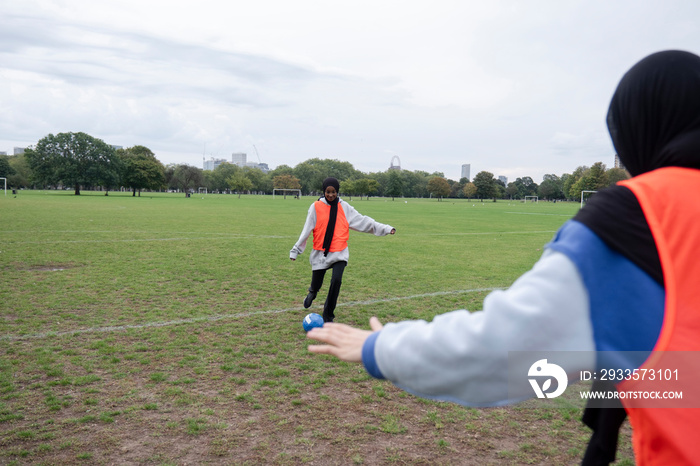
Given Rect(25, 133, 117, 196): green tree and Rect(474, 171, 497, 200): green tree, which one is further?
Rect(474, 171, 497, 200): green tree

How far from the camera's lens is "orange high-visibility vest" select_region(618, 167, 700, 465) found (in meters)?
1.04

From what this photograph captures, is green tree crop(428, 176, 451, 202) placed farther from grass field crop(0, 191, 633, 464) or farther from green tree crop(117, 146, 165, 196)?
grass field crop(0, 191, 633, 464)

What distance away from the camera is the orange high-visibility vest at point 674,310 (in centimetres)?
104

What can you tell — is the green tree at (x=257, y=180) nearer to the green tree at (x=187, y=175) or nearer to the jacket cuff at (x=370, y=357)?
the green tree at (x=187, y=175)

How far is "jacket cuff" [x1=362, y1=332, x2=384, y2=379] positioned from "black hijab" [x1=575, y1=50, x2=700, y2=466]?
599mm

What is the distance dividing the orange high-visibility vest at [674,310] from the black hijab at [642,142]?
0.03 meters

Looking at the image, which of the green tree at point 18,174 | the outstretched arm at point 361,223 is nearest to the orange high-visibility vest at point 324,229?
the outstretched arm at point 361,223

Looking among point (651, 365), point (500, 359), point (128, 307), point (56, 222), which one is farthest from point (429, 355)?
point (56, 222)

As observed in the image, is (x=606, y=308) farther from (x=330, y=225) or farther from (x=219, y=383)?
(x=330, y=225)

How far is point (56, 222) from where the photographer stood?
24.8 m

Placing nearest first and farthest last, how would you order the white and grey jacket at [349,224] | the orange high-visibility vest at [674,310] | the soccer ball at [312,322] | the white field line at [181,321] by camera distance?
1. the orange high-visibility vest at [674,310]
2. the white field line at [181,321]
3. the soccer ball at [312,322]
4. the white and grey jacket at [349,224]

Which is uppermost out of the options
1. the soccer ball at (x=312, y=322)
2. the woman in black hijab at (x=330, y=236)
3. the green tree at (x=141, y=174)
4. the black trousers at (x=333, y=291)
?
the green tree at (x=141, y=174)

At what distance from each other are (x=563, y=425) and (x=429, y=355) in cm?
424

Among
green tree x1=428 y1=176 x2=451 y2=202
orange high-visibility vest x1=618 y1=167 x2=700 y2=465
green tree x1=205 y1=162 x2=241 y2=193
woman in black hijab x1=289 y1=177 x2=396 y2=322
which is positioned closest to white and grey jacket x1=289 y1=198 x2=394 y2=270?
woman in black hijab x1=289 y1=177 x2=396 y2=322
